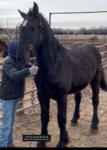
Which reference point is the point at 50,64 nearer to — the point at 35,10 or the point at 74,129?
the point at 35,10

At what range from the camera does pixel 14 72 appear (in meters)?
2.78

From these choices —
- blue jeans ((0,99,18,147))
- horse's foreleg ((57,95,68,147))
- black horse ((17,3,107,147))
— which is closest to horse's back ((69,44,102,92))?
black horse ((17,3,107,147))

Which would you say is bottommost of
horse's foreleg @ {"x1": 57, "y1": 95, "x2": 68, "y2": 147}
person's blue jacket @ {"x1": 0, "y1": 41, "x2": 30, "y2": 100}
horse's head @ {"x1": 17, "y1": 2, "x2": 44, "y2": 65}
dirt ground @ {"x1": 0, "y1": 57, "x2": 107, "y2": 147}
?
dirt ground @ {"x1": 0, "y1": 57, "x2": 107, "y2": 147}

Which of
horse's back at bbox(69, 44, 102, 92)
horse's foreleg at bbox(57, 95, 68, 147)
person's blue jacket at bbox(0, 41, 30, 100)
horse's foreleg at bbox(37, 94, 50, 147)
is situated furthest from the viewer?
horse's back at bbox(69, 44, 102, 92)

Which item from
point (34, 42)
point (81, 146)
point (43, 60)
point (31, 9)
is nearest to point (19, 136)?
point (81, 146)

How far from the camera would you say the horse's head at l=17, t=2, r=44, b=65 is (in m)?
2.66

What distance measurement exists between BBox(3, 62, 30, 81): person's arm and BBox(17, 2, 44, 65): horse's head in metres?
0.13

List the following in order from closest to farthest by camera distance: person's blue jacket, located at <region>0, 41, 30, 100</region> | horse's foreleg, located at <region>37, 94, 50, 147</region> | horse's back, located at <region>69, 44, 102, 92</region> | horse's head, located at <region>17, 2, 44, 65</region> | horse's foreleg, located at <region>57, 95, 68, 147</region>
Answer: horse's head, located at <region>17, 2, 44, 65</region>, person's blue jacket, located at <region>0, 41, 30, 100</region>, horse's foreleg, located at <region>57, 95, 68, 147</region>, horse's foreleg, located at <region>37, 94, 50, 147</region>, horse's back, located at <region>69, 44, 102, 92</region>

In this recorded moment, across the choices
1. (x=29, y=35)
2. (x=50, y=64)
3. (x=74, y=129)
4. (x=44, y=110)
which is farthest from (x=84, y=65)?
(x=29, y=35)

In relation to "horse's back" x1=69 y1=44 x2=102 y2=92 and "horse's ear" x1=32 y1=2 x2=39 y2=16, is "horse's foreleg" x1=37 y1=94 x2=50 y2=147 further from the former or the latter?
"horse's ear" x1=32 y1=2 x2=39 y2=16

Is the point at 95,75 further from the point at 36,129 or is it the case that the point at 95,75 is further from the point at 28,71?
the point at 28,71

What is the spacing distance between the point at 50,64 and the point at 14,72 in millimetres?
525

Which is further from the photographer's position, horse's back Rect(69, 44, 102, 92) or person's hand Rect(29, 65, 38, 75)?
horse's back Rect(69, 44, 102, 92)

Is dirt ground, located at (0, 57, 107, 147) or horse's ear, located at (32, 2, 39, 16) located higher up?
horse's ear, located at (32, 2, 39, 16)
